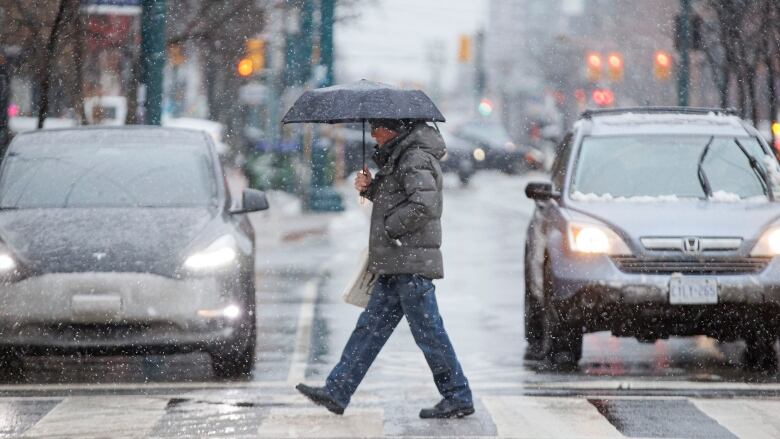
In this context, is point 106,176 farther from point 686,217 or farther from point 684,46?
point 684,46

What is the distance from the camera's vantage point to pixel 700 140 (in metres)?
11.8

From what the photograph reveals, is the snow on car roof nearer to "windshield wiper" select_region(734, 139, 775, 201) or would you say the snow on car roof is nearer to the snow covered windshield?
"windshield wiper" select_region(734, 139, 775, 201)

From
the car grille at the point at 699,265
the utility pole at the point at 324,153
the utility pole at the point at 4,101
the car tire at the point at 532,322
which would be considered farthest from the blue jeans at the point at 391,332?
the utility pole at the point at 324,153

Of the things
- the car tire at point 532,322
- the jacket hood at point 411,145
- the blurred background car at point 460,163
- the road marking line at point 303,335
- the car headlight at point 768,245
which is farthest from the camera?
the blurred background car at point 460,163

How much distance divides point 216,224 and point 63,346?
1347mm

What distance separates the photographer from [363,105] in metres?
8.62

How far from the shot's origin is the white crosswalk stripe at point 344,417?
8320 mm

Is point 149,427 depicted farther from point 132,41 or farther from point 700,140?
point 132,41

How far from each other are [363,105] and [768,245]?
339 centimetres

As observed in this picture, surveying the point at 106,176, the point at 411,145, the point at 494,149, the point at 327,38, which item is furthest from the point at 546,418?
the point at 494,149

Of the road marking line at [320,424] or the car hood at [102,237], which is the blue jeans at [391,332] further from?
the car hood at [102,237]

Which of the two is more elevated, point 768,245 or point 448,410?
point 768,245

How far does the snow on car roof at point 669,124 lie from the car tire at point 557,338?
131 centimetres

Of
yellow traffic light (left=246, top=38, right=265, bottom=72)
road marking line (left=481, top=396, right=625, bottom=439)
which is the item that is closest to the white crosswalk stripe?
road marking line (left=481, top=396, right=625, bottom=439)
